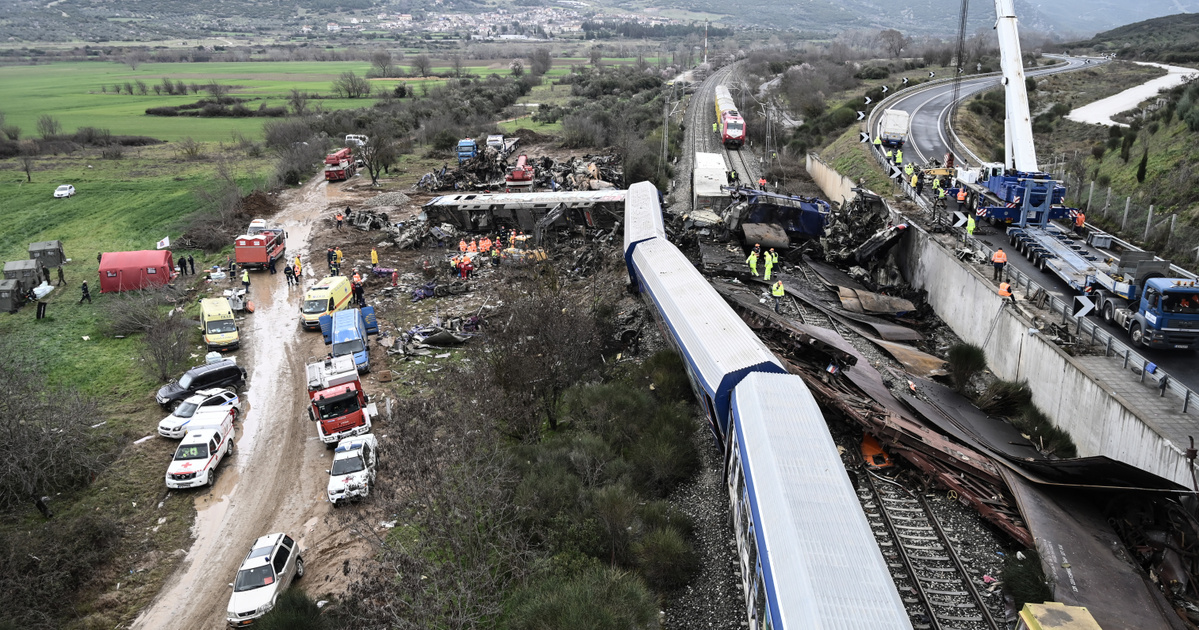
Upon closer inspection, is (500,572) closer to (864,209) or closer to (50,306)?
(864,209)

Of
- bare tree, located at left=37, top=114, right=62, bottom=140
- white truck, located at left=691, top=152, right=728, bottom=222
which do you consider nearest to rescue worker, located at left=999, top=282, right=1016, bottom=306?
white truck, located at left=691, top=152, right=728, bottom=222

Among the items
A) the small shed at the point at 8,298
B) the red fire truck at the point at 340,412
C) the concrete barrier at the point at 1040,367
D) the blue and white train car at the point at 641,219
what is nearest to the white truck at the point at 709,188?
the blue and white train car at the point at 641,219

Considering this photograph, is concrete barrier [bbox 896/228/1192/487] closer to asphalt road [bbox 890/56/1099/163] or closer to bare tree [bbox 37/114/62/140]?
asphalt road [bbox 890/56/1099/163]

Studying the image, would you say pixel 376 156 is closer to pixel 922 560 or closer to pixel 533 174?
pixel 533 174

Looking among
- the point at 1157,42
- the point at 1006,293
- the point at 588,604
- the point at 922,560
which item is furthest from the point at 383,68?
the point at 922,560

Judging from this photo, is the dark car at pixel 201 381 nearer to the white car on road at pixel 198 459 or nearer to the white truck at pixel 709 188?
the white car on road at pixel 198 459

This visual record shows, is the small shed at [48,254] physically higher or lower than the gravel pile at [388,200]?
lower

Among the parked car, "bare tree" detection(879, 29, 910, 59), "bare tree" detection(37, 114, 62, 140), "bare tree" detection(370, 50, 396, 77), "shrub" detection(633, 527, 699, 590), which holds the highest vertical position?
"bare tree" detection(879, 29, 910, 59)

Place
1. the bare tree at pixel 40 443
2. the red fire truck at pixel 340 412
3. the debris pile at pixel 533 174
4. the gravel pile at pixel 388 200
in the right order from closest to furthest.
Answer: the bare tree at pixel 40 443 → the red fire truck at pixel 340 412 → the debris pile at pixel 533 174 → the gravel pile at pixel 388 200
